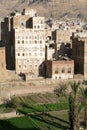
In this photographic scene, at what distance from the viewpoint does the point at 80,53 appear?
62.4 metres

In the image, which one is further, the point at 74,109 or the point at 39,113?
the point at 39,113

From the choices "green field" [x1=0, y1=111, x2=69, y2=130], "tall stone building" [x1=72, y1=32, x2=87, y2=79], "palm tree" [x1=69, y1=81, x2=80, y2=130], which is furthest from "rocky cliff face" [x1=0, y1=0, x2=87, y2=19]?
"palm tree" [x1=69, y1=81, x2=80, y2=130]

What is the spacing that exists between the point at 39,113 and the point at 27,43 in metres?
15.3

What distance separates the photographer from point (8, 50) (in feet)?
209

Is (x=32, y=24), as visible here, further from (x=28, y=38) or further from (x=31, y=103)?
(x=31, y=103)

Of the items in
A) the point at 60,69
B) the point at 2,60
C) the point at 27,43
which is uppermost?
the point at 27,43

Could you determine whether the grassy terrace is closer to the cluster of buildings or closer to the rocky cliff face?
the cluster of buildings

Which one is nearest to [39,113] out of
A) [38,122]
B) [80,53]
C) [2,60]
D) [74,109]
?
[38,122]

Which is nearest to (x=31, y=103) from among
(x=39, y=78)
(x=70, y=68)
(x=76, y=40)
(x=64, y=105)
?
(x=64, y=105)

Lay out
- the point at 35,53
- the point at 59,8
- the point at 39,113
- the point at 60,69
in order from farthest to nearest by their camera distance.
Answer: the point at 59,8 → the point at 35,53 → the point at 60,69 → the point at 39,113

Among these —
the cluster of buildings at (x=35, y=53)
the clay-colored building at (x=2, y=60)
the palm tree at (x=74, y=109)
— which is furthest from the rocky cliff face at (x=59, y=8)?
the palm tree at (x=74, y=109)

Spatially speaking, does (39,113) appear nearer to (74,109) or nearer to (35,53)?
(74,109)

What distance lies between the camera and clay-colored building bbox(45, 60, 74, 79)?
60.0 m

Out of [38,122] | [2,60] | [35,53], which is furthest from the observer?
[35,53]
